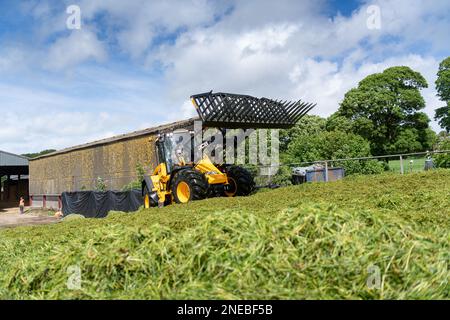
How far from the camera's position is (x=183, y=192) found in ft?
32.4

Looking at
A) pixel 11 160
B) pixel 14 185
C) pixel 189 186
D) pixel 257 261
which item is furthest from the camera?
pixel 14 185

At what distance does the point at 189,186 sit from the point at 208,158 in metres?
1.45

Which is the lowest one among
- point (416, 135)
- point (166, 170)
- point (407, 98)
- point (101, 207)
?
point (101, 207)

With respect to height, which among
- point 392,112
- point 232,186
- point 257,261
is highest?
point 392,112

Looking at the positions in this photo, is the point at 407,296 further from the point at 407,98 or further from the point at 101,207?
the point at 407,98

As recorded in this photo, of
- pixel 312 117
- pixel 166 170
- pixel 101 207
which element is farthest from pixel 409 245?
pixel 312 117

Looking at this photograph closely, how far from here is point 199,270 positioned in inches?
101

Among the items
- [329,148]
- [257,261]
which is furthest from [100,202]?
[257,261]

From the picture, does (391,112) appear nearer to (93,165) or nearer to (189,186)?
(93,165)

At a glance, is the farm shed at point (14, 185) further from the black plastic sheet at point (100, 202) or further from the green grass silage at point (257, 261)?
the green grass silage at point (257, 261)

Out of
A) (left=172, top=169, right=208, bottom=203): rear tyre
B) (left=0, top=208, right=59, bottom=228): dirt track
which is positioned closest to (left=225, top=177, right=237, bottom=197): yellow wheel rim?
(left=172, top=169, right=208, bottom=203): rear tyre

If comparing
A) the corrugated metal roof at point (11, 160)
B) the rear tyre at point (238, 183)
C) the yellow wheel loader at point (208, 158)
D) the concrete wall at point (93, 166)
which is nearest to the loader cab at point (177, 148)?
the yellow wheel loader at point (208, 158)

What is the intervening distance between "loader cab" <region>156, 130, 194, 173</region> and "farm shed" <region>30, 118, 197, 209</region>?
3.68 m

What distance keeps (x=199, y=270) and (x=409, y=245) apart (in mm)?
1333
